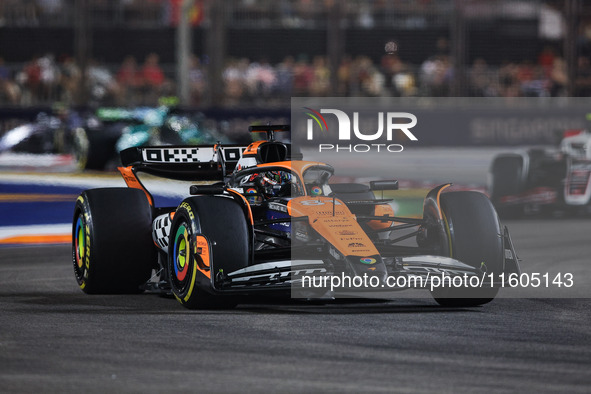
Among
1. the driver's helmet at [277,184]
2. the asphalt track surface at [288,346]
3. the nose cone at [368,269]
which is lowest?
the asphalt track surface at [288,346]

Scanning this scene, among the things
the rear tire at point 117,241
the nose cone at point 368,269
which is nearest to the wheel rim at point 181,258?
the rear tire at point 117,241

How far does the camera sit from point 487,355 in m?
5.95

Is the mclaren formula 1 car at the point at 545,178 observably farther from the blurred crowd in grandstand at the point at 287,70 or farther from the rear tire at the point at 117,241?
the rear tire at the point at 117,241

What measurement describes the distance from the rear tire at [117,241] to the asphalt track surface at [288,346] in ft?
0.46

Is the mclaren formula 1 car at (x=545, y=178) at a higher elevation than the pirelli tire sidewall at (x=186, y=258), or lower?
lower

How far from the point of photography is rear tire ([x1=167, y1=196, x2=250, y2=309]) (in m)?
7.17

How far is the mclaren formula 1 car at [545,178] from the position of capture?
13.8m

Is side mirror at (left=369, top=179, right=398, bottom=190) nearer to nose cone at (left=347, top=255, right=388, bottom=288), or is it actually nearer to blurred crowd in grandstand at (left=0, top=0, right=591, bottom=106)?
nose cone at (left=347, top=255, right=388, bottom=288)

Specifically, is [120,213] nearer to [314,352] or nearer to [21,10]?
[314,352]

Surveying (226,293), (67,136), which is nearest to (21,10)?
(67,136)

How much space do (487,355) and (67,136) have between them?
14.4m

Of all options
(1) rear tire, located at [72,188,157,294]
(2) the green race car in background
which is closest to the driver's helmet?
(1) rear tire, located at [72,188,157,294]

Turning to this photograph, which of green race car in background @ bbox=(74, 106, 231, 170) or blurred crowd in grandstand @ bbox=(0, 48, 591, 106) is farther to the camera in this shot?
blurred crowd in grandstand @ bbox=(0, 48, 591, 106)

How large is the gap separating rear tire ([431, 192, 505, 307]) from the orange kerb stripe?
579cm
